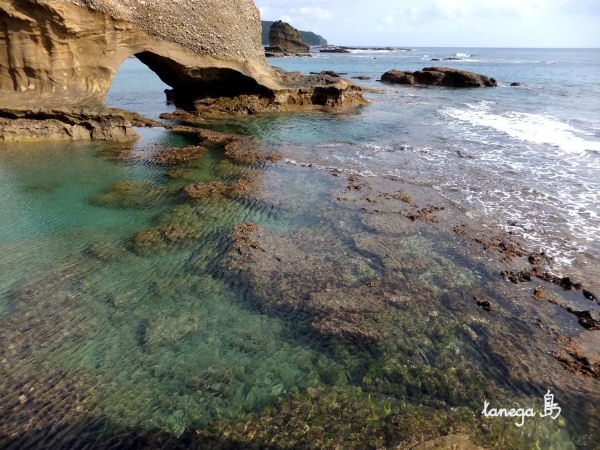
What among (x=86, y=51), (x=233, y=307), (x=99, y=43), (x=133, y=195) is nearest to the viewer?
(x=233, y=307)

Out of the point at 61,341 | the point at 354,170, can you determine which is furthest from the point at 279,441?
the point at 354,170

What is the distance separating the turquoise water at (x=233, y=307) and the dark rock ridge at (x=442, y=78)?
3402cm

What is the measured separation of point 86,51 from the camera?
18.0 meters

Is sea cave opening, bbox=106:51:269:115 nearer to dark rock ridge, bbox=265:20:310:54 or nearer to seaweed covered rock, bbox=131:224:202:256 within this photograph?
seaweed covered rock, bbox=131:224:202:256

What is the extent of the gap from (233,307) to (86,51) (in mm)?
16973

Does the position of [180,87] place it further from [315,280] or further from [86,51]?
[315,280]

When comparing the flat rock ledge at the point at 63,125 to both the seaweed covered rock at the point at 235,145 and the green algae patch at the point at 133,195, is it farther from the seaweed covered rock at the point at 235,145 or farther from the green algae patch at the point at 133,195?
the green algae patch at the point at 133,195

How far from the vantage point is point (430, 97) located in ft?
119

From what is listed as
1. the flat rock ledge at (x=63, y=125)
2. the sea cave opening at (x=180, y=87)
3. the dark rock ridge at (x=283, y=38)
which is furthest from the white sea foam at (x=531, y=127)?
the dark rock ridge at (x=283, y=38)

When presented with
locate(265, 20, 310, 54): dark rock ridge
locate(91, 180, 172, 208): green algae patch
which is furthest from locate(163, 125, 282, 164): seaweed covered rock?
locate(265, 20, 310, 54): dark rock ridge

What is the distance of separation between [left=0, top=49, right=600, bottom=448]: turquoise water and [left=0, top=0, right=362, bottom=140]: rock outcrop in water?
8.76ft

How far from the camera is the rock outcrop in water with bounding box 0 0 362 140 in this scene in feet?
53.7

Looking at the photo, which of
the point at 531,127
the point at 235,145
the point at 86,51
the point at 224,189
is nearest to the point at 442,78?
the point at 531,127

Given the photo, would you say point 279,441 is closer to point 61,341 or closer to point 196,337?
point 196,337
